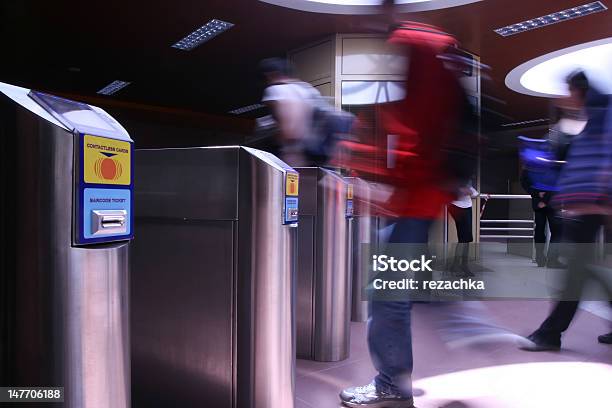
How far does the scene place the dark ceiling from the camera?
Answer: 16.9 ft

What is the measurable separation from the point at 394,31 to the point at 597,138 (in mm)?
1198

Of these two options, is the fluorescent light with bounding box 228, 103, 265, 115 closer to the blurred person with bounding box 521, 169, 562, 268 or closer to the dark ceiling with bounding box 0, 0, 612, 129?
the dark ceiling with bounding box 0, 0, 612, 129

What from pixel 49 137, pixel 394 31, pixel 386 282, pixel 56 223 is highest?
pixel 394 31

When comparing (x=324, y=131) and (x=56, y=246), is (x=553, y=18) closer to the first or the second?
(x=324, y=131)

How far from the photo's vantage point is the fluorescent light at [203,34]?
18.8 ft

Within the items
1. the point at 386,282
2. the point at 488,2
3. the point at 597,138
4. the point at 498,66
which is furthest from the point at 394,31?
the point at 498,66

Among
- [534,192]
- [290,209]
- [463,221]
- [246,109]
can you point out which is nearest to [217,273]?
[290,209]

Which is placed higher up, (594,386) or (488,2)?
(488,2)

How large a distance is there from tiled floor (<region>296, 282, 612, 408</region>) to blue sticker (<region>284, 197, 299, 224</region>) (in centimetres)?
66

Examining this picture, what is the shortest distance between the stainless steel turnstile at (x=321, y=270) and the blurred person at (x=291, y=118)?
36cm

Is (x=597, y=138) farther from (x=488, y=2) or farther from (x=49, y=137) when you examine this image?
(x=488, y=2)

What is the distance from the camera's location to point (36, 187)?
75 cm

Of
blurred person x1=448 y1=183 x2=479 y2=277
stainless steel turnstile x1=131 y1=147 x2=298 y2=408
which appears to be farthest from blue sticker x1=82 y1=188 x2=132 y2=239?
blurred person x1=448 y1=183 x2=479 y2=277

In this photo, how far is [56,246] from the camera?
0.76m
